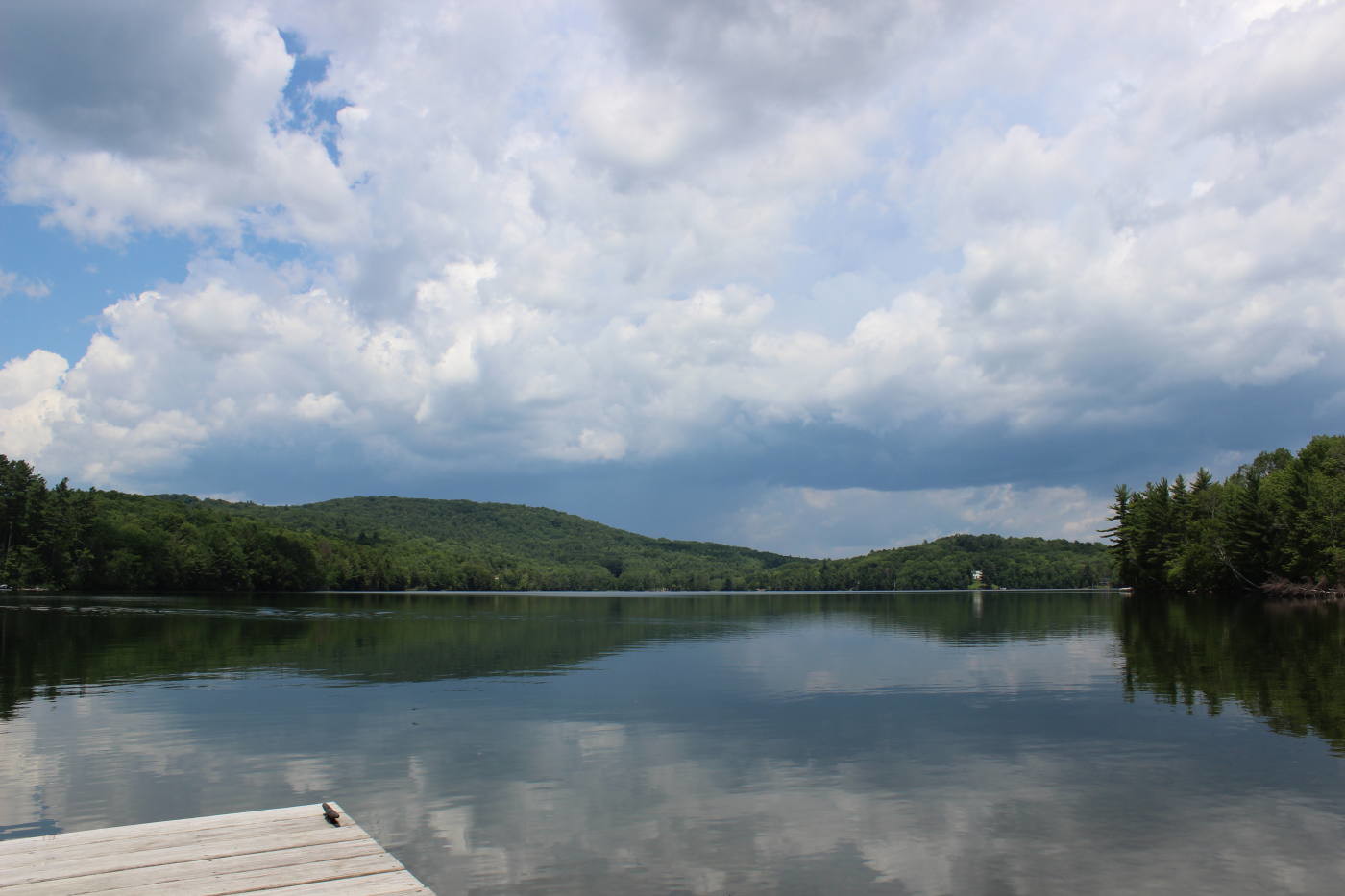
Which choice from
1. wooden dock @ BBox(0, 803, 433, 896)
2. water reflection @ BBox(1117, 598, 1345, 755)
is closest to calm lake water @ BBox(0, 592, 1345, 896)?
water reflection @ BBox(1117, 598, 1345, 755)

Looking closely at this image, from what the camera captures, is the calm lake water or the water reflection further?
the water reflection

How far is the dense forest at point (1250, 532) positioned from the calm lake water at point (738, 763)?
2671 inches

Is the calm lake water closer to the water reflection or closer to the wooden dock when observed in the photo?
the water reflection

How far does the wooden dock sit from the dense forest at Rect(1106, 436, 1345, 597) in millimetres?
106116

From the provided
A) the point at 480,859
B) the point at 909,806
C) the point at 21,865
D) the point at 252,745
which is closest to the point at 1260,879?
the point at 909,806

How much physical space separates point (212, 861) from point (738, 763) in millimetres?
12073

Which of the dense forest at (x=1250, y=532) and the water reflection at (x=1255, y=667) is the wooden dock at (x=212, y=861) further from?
the dense forest at (x=1250, y=532)

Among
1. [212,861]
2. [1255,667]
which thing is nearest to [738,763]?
[212,861]

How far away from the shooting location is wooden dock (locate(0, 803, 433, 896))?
8.55 meters

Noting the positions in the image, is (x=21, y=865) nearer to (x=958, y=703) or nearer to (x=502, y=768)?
(x=502, y=768)

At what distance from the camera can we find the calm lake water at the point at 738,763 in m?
12.7

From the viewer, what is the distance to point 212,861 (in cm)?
931

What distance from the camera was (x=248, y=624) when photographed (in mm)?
66438

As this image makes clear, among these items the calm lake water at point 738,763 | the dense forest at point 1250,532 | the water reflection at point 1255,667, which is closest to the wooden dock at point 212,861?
the calm lake water at point 738,763
